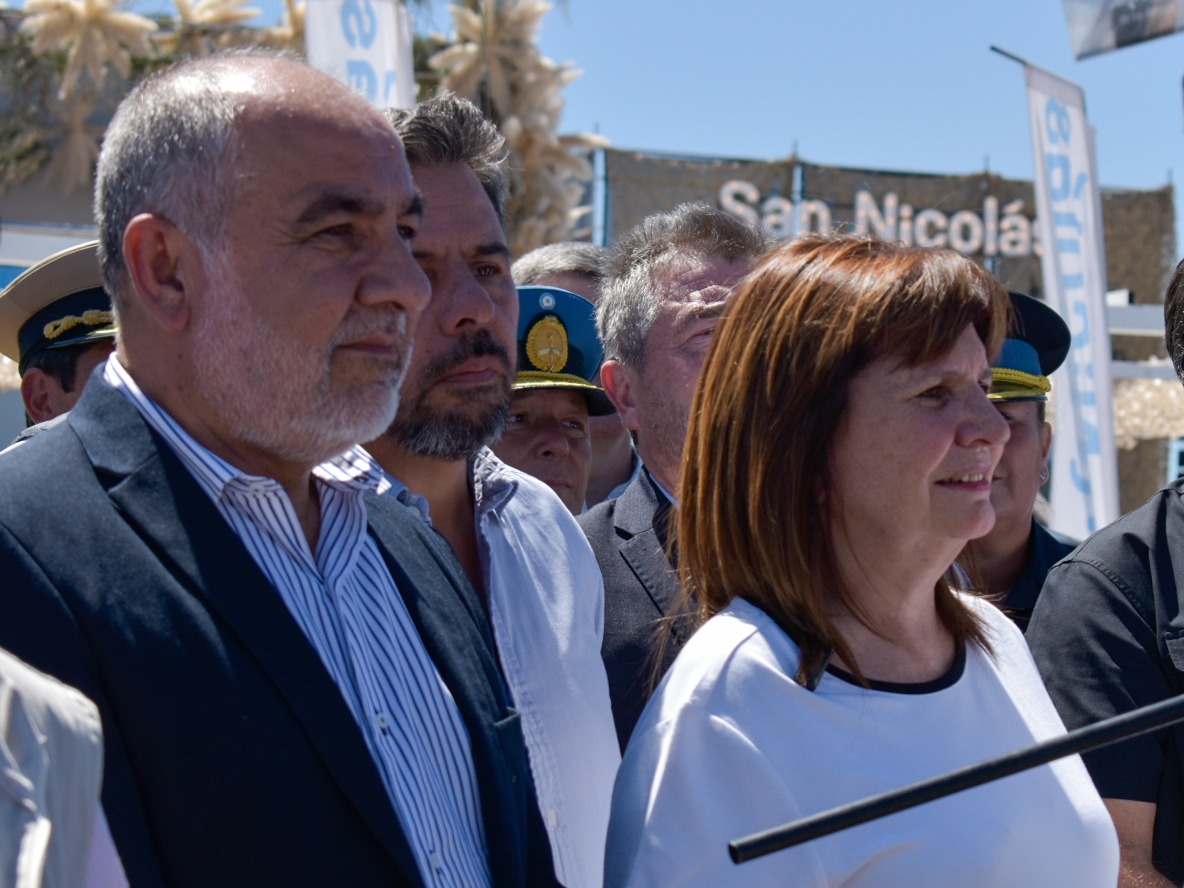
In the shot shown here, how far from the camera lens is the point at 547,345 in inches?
140

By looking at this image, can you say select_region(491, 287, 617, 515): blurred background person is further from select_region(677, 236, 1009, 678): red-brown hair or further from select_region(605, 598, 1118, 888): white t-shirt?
select_region(605, 598, 1118, 888): white t-shirt

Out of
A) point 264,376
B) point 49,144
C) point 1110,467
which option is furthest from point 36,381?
point 49,144

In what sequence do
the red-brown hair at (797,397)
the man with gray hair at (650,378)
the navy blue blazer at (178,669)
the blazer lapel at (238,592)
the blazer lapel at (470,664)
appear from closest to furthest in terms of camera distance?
1. the navy blue blazer at (178,669)
2. the blazer lapel at (238,592)
3. the blazer lapel at (470,664)
4. the red-brown hair at (797,397)
5. the man with gray hair at (650,378)

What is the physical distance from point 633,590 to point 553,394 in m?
1.03

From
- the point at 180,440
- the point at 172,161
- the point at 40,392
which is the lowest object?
the point at 180,440

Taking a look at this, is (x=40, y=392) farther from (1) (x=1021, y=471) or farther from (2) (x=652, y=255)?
(1) (x=1021, y=471)

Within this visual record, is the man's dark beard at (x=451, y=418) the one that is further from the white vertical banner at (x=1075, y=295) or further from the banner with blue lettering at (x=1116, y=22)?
the banner with blue lettering at (x=1116, y=22)

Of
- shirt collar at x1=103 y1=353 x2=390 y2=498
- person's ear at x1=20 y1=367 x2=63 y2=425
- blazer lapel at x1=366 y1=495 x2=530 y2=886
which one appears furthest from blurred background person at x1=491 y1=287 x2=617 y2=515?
shirt collar at x1=103 y1=353 x2=390 y2=498

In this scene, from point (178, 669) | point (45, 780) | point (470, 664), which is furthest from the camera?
point (470, 664)

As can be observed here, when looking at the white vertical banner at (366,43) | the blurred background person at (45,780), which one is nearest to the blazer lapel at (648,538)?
the blurred background person at (45,780)

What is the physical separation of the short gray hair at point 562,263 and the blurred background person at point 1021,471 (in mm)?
1418

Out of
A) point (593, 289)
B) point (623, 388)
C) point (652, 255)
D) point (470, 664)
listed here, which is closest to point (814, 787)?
point (470, 664)

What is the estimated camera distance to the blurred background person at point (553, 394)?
353cm

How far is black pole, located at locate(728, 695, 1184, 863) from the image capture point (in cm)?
116
